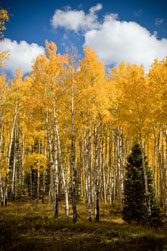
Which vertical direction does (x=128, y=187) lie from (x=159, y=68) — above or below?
below

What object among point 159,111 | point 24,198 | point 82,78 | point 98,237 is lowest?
point 24,198

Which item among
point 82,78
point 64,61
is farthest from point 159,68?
point 64,61

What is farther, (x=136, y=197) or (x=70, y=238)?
(x=136, y=197)

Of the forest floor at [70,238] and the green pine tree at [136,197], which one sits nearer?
the forest floor at [70,238]

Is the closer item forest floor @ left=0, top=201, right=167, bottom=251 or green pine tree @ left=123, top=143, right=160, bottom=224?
forest floor @ left=0, top=201, right=167, bottom=251

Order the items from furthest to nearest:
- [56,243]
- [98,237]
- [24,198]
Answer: [24,198]
[98,237]
[56,243]

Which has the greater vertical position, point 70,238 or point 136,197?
point 136,197

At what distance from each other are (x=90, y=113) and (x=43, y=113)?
3.30m

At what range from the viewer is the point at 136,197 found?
38.8 ft

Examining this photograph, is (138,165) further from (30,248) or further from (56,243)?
(30,248)

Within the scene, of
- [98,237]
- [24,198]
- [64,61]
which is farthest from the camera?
[24,198]

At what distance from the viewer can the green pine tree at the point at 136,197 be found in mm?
11195

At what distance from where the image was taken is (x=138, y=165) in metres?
12.7

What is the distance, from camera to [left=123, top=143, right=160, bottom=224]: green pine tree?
36.7 feet
